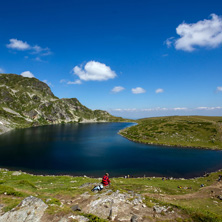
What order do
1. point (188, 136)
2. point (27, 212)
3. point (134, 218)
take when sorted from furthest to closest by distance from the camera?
point (188, 136), point (27, 212), point (134, 218)

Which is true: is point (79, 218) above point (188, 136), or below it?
above

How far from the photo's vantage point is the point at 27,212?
15.3 m

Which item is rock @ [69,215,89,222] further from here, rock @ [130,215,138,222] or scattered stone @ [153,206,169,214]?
scattered stone @ [153,206,169,214]

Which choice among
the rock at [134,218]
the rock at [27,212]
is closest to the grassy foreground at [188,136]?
the rock at [134,218]

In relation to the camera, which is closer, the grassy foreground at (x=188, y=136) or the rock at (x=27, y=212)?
the rock at (x=27, y=212)

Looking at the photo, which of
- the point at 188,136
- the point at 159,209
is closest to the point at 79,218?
the point at 159,209

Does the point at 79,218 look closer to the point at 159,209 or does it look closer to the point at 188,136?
the point at 159,209

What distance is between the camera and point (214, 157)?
8112 centimetres

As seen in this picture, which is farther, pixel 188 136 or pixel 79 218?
pixel 188 136

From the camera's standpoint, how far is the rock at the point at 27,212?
14.5 meters

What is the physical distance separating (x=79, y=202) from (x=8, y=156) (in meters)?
77.6

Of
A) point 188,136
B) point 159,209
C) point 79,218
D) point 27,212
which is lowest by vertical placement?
point 188,136

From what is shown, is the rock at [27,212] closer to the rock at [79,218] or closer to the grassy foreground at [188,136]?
the rock at [79,218]

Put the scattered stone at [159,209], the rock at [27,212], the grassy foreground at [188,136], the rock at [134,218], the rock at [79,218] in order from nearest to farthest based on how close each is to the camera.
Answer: the rock at [79,218], the rock at [27,212], the rock at [134,218], the scattered stone at [159,209], the grassy foreground at [188,136]
